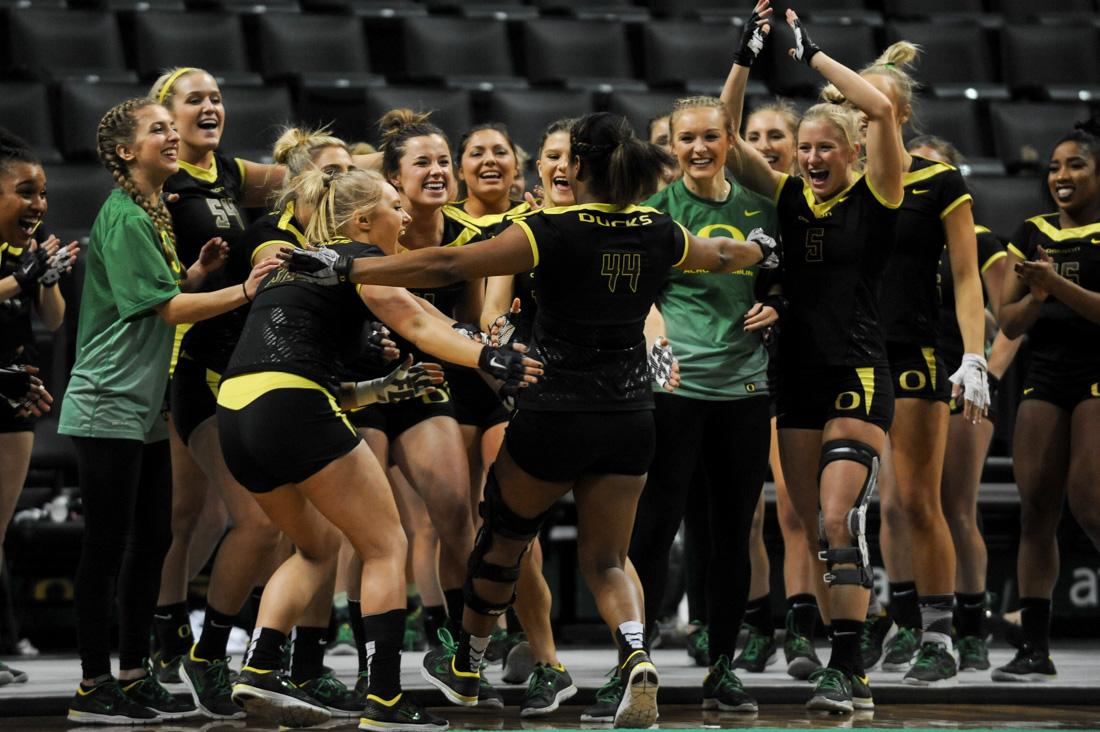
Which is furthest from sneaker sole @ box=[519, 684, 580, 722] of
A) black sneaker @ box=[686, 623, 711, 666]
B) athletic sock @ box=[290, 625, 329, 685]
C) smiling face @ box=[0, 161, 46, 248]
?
smiling face @ box=[0, 161, 46, 248]

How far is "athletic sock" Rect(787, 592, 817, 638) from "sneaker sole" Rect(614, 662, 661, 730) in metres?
1.68

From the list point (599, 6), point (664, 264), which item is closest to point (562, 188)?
point (664, 264)

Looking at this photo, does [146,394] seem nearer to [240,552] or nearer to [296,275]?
[240,552]

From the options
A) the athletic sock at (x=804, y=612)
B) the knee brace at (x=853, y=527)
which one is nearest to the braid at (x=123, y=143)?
the knee brace at (x=853, y=527)

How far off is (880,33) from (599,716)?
5756 mm

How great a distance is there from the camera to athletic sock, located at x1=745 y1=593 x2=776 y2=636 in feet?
17.6

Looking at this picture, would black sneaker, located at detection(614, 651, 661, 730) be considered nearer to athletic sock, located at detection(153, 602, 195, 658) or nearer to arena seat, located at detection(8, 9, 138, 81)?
athletic sock, located at detection(153, 602, 195, 658)

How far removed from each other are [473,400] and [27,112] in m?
3.45

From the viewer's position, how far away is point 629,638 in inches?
149

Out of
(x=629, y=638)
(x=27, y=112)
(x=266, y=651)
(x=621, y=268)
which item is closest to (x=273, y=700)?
(x=266, y=651)

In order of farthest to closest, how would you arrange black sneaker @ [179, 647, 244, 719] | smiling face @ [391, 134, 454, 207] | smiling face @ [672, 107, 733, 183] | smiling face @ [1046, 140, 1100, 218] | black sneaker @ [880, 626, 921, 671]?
black sneaker @ [880, 626, 921, 671] < smiling face @ [1046, 140, 1100, 218] < smiling face @ [391, 134, 454, 207] < smiling face @ [672, 107, 733, 183] < black sneaker @ [179, 647, 244, 719]

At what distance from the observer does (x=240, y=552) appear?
4305mm

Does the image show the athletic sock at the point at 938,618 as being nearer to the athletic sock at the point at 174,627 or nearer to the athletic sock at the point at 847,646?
the athletic sock at the point at 847,646

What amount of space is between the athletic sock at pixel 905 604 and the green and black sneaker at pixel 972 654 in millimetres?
164
